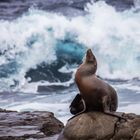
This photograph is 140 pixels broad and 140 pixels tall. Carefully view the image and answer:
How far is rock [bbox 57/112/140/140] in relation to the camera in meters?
6.59

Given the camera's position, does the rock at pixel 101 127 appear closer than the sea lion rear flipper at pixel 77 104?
Yes

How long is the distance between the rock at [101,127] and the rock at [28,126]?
2144 mm

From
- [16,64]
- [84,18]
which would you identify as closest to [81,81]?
[16,64]

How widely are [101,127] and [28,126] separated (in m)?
3.68

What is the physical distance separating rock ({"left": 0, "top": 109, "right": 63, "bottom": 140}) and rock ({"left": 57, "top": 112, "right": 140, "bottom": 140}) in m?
2.14

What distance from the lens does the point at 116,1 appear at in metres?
21.2

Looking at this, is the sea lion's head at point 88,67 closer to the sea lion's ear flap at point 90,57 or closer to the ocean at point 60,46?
the sea lion's ear flap at point 90,57

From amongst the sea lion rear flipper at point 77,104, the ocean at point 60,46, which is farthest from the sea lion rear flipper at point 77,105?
the ocean at point 60,46

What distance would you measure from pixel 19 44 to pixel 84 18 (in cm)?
267

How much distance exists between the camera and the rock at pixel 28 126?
30.4 feet

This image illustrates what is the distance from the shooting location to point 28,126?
10.2 metres

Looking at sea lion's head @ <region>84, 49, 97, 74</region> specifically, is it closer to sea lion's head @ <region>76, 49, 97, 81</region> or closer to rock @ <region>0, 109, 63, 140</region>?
sea lion's head @ <region>76, 49, 97, 81</region>

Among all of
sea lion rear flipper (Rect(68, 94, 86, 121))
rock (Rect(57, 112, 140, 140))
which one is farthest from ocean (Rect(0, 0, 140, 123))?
rock (Rect(57, 112, 140, 140))

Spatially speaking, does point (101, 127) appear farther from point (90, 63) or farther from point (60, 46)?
point (60, 46)
